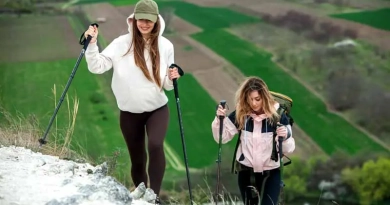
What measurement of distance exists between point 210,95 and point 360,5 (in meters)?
2.47

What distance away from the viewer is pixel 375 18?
934 centimetres

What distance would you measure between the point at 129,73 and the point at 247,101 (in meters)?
0.62

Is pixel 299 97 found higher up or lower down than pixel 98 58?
lower down

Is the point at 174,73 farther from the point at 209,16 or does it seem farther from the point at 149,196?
the point at 209,16

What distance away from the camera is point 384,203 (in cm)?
872

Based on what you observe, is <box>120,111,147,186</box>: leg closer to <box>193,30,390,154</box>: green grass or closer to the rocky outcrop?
the rocky outcrop

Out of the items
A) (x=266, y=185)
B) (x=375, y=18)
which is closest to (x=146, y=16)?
(x=266, y=185)

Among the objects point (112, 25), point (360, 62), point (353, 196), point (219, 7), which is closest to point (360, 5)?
point (360, 62)

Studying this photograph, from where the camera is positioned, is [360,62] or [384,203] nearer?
[384,203]

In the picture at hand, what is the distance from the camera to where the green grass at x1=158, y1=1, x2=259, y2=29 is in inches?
347

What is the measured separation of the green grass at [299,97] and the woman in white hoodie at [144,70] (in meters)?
5.51

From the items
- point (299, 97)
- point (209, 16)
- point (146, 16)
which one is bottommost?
point (299, 97)

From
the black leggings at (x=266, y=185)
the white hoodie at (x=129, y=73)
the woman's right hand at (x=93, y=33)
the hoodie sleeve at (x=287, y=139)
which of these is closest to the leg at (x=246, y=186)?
the black leggings at (x=266, y=185)

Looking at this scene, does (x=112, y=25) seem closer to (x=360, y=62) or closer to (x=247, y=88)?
(x=360, y=62)
